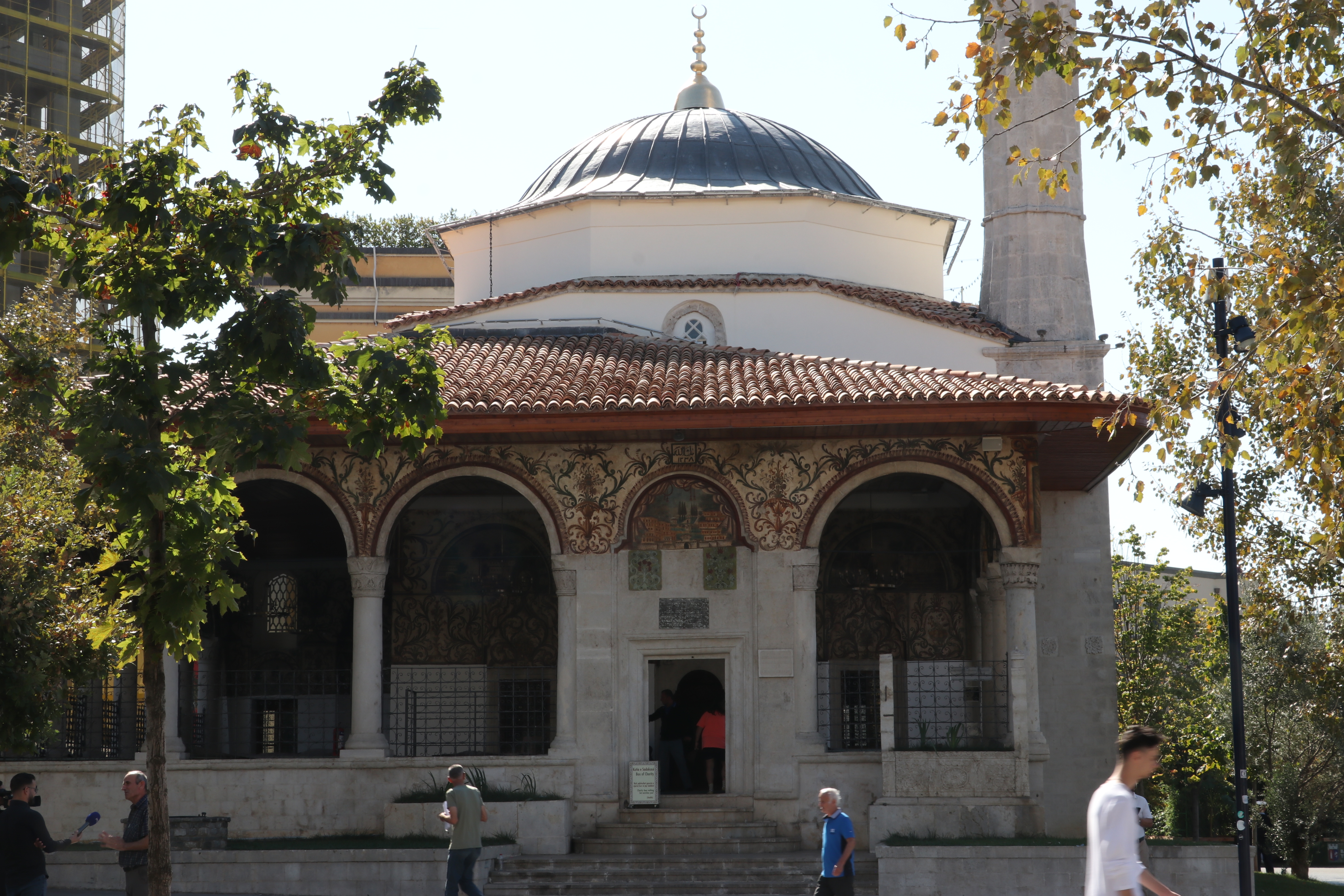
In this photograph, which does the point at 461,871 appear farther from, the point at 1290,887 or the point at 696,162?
the point at 696,162

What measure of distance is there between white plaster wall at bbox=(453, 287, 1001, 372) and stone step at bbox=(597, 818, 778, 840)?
22.3 feet

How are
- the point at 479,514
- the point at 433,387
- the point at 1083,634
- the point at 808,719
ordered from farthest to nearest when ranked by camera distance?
the point at 479,514 < the point at 1083,634 < the point at 808,719 < the point at 433,387

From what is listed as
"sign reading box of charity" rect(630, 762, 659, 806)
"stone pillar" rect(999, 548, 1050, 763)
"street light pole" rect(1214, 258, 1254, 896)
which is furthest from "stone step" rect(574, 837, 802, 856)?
"street light pole" rect(1214, 258, 1254, 896)

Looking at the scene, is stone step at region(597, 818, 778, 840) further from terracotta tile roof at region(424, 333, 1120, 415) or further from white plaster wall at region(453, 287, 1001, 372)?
white plaster wall at region(453, 287, 1001, 372)

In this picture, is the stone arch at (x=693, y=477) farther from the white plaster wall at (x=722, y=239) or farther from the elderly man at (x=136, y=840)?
the elderly man at (x=136, y=840)

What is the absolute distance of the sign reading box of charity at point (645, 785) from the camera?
12.9m

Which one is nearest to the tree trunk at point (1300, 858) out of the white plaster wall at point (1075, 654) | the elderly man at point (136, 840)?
the white plaster wall at point (1075, 654)

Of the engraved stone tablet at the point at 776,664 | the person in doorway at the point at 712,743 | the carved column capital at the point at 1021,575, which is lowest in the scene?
the person in doorway at the point at 712,743

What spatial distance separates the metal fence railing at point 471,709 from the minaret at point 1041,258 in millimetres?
7012

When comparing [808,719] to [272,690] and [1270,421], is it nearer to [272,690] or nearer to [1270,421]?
[1270,421]

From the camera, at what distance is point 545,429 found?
42.0ft

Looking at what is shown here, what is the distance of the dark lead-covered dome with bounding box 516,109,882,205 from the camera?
19.7m

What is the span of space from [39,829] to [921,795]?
287 inches

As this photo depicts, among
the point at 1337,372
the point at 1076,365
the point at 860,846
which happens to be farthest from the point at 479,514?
the point at 1337,372
